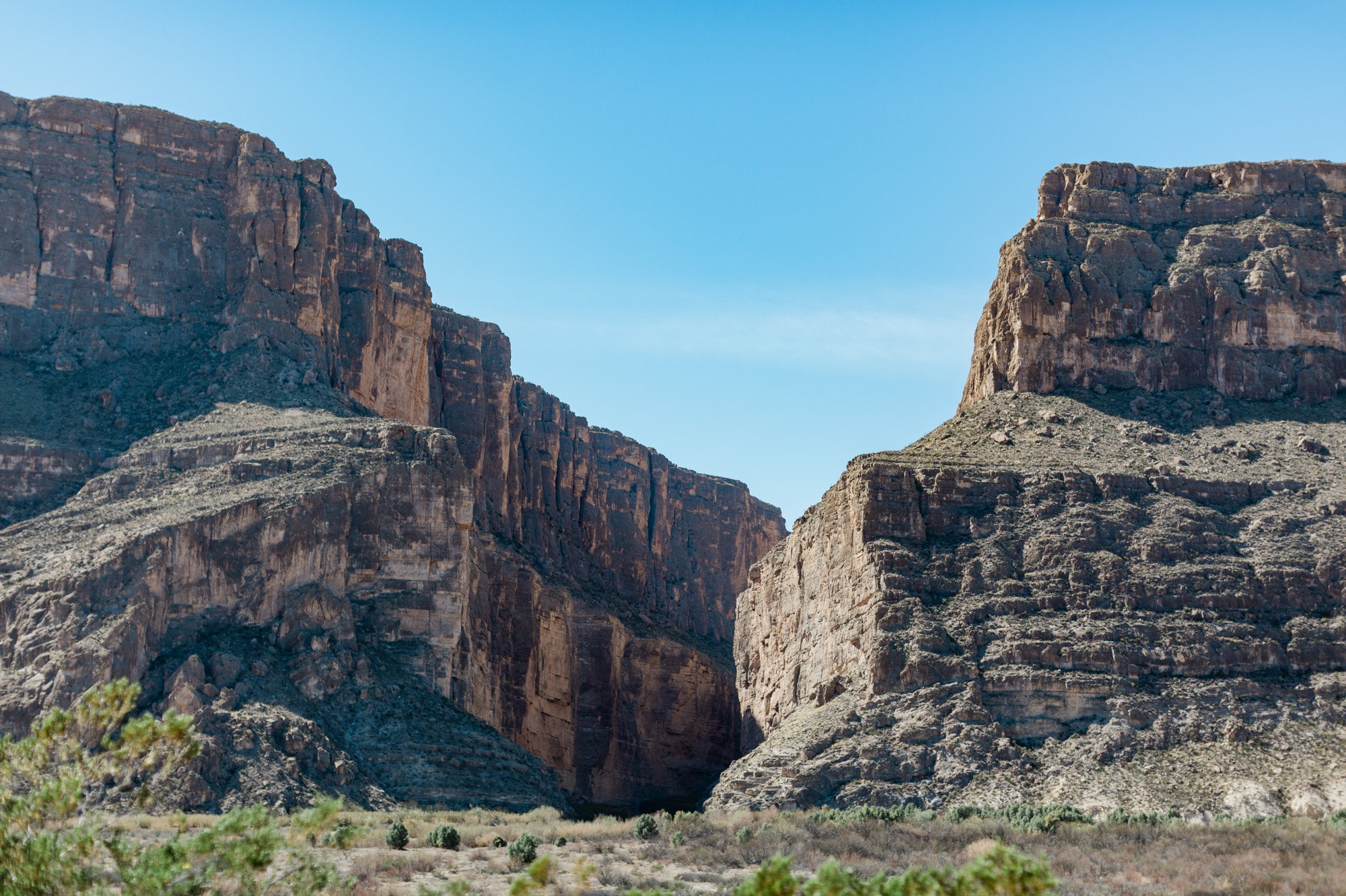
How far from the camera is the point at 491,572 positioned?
4299 inches

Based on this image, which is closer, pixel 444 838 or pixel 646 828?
pixel 444 838

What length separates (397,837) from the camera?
52281 mm

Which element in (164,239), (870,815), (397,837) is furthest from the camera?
(164,239)

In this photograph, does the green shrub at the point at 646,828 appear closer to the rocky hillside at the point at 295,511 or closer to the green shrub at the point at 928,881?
the rocky hillside at the point at 295,511

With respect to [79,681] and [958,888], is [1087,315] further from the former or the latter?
[958,888]

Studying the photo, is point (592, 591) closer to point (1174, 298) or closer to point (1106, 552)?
point (1174, 298)

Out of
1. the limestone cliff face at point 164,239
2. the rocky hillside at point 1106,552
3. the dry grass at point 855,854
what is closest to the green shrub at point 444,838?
the dry grass at point 855,854

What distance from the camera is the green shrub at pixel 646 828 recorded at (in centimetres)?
5750

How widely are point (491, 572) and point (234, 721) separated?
41202mm

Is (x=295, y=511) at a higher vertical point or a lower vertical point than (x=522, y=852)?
higher

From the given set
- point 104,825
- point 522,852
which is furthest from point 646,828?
point 104,825

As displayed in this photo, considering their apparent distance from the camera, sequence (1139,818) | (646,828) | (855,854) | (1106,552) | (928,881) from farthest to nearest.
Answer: (1106,552)
(646,828)
(1139,818)
(855,854)
(928,881)

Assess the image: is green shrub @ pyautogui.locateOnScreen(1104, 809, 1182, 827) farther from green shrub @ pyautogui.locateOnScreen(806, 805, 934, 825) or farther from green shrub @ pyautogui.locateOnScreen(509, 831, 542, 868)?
green shrub @ pyautogui.locateOnScreen(509, 831, 542, 868)

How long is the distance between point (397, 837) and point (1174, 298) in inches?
2367
